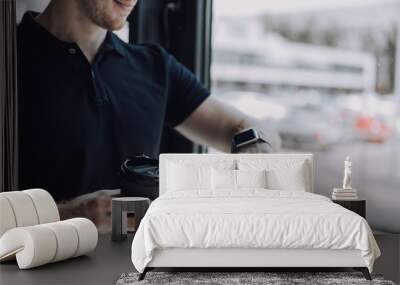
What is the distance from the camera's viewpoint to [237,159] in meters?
6.53

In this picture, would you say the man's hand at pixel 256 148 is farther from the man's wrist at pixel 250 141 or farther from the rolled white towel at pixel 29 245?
the rolled white towel at pixel 29 245

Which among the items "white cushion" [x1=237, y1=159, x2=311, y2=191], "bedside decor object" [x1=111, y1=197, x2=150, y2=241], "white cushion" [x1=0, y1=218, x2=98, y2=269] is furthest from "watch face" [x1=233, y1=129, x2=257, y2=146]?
"white cushion" [x1=0, y1=218, x2=98, y2=269]

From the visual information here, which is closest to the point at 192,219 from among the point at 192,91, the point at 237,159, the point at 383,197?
the point at 237,159

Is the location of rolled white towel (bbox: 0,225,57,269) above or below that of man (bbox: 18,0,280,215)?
below

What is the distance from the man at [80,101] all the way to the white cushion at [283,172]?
106cm

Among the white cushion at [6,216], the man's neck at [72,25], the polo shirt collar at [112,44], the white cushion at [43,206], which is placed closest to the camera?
the white cushion at [6,216]

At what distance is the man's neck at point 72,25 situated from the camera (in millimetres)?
6637

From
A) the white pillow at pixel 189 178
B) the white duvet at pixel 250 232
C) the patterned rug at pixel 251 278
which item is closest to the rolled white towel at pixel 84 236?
the patterned rug at pixel 251 278

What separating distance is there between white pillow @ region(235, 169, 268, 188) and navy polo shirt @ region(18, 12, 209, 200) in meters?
1.24

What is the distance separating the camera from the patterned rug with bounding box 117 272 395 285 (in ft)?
14.8

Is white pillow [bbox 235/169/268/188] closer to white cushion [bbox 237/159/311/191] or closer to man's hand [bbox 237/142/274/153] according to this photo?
white cushion [bbox 237/159/311/191]

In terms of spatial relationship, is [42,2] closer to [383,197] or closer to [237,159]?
[237,159]

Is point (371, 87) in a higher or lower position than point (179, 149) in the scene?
higher

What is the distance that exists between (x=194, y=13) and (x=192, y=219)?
287 cm
